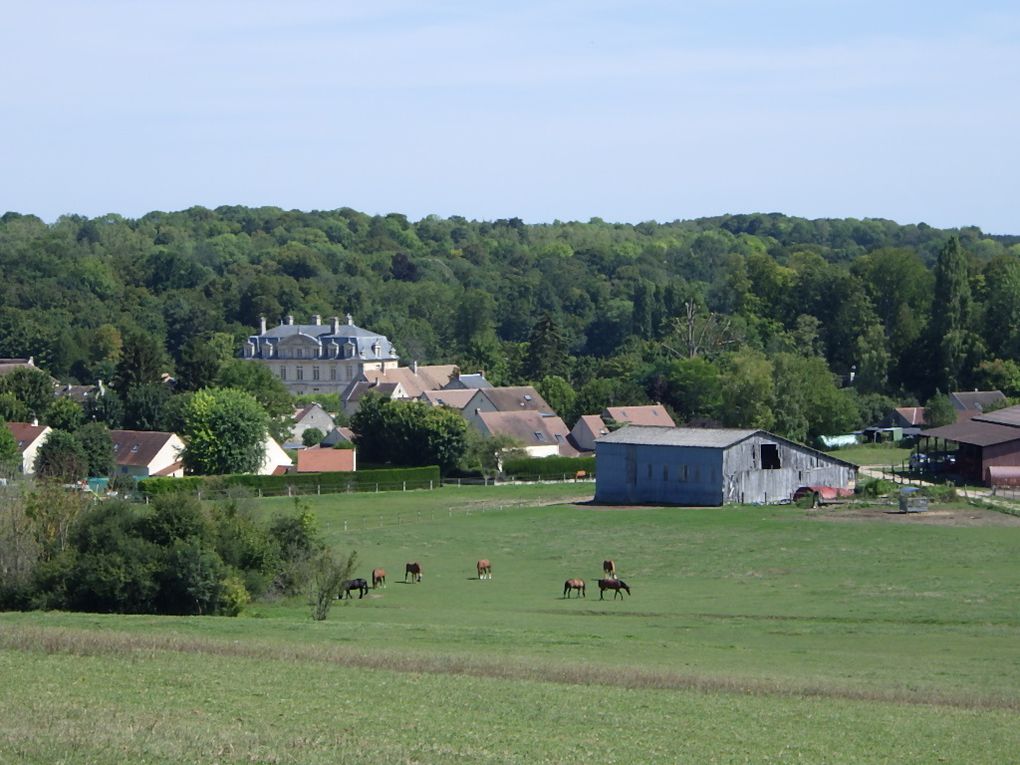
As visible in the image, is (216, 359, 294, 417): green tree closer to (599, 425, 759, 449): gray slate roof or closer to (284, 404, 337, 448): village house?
(284, 404, 337, 448): village house

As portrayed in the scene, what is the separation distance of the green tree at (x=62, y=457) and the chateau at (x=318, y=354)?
57.7 metres

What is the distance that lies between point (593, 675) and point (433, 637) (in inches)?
258

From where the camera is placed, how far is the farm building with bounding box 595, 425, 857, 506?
67.9m

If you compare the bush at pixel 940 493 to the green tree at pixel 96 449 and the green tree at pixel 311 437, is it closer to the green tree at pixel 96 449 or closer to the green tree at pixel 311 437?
the green tree at pixel 96 449

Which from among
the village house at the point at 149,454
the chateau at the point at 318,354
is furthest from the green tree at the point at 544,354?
the village house at the point at 149,454

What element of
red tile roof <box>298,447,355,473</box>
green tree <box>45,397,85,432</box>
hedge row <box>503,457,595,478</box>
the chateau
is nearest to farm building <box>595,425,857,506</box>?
hedge row <box>503,457,595,478</box>

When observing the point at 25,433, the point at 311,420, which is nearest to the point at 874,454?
the point at 311,420

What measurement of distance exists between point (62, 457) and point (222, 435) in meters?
8.21

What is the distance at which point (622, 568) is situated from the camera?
48.6 metres

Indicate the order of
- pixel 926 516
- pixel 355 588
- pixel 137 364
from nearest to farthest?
pixel 355 588 < pixel 926 516 < pixel 137 364

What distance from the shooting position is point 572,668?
88.5 ft

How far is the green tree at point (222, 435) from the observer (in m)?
83.1

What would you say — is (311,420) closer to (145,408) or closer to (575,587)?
(145,408)

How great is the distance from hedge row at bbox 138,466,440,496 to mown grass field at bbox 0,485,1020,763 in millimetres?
22620
